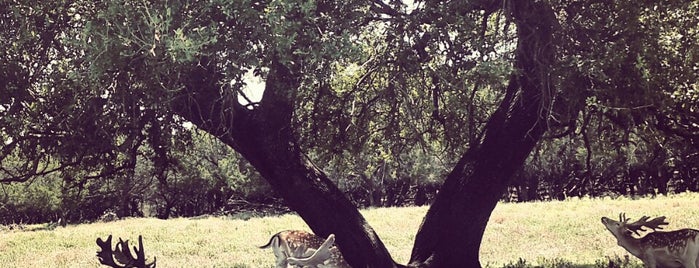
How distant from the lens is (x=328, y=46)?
7.98 metres

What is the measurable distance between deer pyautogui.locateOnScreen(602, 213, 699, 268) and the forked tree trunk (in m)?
1.99

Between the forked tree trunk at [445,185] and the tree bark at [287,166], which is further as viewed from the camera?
the tree bark at [287,166]

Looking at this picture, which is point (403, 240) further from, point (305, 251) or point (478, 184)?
point (305, 251)

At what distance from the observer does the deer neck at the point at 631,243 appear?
32.8 feet

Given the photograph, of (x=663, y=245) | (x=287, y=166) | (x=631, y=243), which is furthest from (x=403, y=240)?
(x=663, y=245)

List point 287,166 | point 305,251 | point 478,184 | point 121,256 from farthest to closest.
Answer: point 478,184
point 287,166
point 121,256
point 305,251

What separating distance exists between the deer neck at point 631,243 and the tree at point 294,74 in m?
1.89

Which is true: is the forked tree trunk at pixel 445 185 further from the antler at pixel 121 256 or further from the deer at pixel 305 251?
the antler at pixel 121 256

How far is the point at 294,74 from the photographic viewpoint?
9.59 metres

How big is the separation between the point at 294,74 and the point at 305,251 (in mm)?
2470

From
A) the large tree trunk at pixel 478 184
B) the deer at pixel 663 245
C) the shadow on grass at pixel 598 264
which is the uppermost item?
the large tree trunk at pixel 478 184

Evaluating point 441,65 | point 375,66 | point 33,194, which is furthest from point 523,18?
point 33,194

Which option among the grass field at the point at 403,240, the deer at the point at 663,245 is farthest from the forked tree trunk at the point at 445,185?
the grass field at the point at 403,240

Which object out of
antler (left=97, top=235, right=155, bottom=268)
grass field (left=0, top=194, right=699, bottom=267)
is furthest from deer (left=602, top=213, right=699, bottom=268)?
antler (left=97, top=235, right=155, bottom=268)
